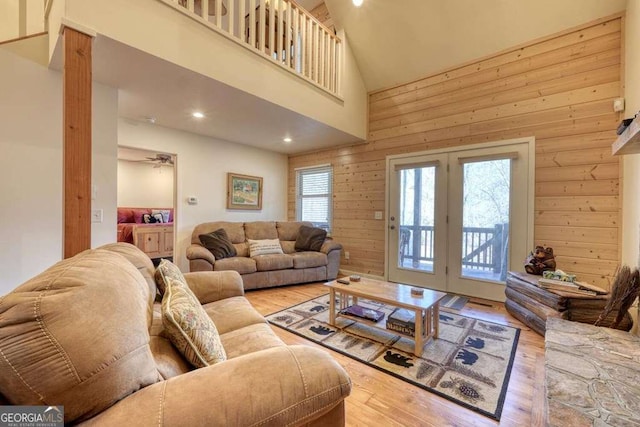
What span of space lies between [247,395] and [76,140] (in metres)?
2.01

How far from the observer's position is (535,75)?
3.13 meters

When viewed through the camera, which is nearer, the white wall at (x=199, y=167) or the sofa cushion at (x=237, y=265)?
the sofa cushion at (x=237, y=265)

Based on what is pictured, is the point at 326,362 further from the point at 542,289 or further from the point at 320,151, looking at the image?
the point at 320,151

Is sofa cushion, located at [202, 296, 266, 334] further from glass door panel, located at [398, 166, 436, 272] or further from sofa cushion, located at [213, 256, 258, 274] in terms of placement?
glass door panel, located at [398, 166, 436, 272]

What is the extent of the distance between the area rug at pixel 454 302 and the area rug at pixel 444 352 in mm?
268

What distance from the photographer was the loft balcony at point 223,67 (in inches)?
81.4

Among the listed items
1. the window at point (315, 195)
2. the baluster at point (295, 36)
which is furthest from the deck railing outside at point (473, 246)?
the baluster at point (295, 36)

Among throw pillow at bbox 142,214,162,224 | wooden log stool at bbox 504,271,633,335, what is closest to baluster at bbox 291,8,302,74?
wooden log stool at bbox 504,271,633,335

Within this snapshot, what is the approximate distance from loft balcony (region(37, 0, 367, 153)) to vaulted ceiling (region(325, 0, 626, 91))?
0.33 metres

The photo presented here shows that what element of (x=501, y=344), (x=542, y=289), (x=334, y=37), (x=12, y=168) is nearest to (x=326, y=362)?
(x=501, y=344)

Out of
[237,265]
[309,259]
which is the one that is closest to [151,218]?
[237,265]

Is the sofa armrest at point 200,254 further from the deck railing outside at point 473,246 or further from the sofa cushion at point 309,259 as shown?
the deck railing outside at point 473,246

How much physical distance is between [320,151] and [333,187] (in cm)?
77

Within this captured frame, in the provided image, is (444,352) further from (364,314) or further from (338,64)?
(338,64)
